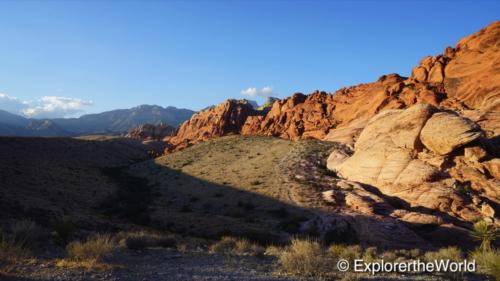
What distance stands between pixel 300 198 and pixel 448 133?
44.0 ft

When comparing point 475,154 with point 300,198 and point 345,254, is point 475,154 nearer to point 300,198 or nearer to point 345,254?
point 300,198

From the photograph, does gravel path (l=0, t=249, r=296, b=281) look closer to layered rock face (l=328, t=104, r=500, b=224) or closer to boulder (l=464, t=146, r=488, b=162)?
layered rock face (l=328, t=104, r=500, b=224)

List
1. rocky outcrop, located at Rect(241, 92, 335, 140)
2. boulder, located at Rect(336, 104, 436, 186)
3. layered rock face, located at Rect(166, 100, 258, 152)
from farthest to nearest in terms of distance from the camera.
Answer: layered rock face, located at Rect(166, 100, 258, 152)
rocky outcrop, located at Rect(241, 92, 335, 140)
boulder, located at Rect(336, 104, 436, 186)

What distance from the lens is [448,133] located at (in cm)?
3136

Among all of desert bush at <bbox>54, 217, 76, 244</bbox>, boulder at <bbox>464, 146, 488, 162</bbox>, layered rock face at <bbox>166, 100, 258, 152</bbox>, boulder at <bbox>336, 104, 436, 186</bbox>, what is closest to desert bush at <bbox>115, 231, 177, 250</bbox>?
desert bush at <bbox>54, 217, 76, 244</bbox>

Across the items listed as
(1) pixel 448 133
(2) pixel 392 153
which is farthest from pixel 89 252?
(1) pixel 448 133

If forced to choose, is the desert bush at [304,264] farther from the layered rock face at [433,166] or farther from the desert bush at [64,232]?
the layered rock face at [433,166]

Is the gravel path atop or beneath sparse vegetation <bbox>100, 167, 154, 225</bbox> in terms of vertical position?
atop

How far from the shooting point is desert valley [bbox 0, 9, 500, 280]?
1316cm

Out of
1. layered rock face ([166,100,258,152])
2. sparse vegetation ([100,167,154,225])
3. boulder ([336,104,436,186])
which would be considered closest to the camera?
sparse vegetation ([100,167,154,225])

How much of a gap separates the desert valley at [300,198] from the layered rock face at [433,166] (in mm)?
111

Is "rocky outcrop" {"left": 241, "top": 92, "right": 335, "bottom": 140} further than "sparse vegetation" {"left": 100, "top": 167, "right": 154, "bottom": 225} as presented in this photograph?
Yes

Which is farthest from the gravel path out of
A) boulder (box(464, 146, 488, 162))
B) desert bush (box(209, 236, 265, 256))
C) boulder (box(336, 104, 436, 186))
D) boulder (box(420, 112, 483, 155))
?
boulder (box(464, 146, 488, 162))

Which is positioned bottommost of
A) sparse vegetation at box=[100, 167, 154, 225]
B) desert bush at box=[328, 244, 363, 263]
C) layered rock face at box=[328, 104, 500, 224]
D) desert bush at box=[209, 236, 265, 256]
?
sparse vegetation at box=[100, 167, 154, 225]
